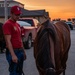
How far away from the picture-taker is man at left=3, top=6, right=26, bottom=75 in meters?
6.19

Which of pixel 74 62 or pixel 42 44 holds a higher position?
pixel 42 44

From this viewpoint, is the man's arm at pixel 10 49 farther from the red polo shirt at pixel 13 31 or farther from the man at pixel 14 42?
the red polo shirt at pixel 13 31

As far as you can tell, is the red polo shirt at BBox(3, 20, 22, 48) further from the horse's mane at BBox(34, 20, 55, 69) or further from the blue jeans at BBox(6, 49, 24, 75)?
the horse's mane at BBox(34, 20, 55, 69)

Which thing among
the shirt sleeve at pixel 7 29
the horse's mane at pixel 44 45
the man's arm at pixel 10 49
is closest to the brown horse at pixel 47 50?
the horse's mane at pixel 44 45

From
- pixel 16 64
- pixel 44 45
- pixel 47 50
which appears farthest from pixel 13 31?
pixel 47 50

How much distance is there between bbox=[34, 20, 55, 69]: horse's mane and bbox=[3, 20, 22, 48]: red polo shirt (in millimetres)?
501

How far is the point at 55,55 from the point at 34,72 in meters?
4.28

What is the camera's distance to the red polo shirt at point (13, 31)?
245 inches

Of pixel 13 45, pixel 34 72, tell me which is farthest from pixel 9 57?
pixel 34 72

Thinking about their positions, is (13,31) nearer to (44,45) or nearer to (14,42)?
(14,42)

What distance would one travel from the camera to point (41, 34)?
19.7ft

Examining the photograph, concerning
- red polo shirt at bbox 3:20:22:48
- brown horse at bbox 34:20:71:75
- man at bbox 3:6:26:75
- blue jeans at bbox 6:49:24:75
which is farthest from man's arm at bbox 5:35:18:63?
brown horse at bbox 34:20:71:75

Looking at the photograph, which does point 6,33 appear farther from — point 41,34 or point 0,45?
point 0,45

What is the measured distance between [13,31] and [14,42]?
25 cm
